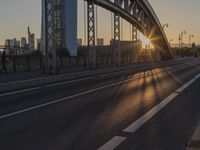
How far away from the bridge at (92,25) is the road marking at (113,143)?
19.8 meters

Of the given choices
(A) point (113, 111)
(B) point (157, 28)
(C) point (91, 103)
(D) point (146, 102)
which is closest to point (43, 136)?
(A) point (113, 111)

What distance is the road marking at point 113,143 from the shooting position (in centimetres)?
695

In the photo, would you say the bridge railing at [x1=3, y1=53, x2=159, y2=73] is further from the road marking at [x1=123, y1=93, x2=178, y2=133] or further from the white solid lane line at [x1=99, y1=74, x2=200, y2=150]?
the road marking at [x1=123, y1=93, x2=178, y2=133]

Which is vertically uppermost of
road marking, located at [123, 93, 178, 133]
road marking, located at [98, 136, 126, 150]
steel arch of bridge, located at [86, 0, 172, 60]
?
steel arch of bridge, located at [86, 0, 172, 60]

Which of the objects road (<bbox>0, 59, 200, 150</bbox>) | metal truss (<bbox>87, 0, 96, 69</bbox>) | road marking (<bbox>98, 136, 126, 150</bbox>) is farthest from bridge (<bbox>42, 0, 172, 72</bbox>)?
road marking (<bbox>98, 136, 126, 150</bbox>)

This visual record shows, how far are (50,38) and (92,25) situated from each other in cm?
1036

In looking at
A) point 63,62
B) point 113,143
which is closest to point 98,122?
point 113,143

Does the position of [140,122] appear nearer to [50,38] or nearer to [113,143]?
[113,143]

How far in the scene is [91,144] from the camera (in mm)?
7188

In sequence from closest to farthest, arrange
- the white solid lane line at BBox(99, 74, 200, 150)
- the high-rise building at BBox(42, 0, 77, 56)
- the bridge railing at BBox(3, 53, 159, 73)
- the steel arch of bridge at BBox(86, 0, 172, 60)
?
the white solid lane line at BBox(99, 74, 200, 150) < the bridge railing at BBox(3, 53, 159, 73) < the steel arch of bridge at BBox(86, 0, 172, 60) < the high-rise building at BBox(42, 0, 77, 56)

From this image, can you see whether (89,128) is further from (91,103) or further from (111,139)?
(91,103)

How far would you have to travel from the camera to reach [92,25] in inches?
1463

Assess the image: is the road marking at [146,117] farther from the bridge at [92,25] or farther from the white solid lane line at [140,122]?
the bridge at [92,25]

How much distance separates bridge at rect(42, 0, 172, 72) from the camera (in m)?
27.6
